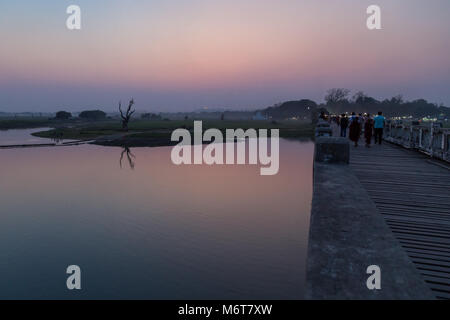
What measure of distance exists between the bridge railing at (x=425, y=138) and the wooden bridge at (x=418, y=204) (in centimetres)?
46

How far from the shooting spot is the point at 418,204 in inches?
→ 265

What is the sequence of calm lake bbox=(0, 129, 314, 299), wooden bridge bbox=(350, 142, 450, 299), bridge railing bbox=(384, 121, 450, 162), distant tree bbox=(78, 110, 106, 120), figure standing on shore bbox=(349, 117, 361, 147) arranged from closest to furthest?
wooden bridge bbox=(350, 142, 450, 299) < calm lake bbox=(0, 129, 314, 299) < bridge railing bbox=(384, 121, 450, 162) < figure standing on shore bbox=(349, 117, 361, 147) < distant tree bbox=(78, 110, 106, 120)

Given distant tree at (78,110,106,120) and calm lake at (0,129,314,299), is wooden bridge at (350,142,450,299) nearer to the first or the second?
calm lake at (0,129,314,299)

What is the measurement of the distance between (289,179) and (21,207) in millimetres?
17681

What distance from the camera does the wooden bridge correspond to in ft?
14.0

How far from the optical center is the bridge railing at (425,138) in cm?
1163

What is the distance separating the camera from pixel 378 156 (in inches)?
540

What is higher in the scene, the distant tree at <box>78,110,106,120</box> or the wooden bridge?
the distant tree at <box>78,110,106,120</box>

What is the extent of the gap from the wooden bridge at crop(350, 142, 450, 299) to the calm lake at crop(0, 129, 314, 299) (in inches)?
144

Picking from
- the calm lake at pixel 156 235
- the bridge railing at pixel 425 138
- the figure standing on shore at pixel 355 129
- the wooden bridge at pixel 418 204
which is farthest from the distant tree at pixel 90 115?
the wooden bridge at pixel 418 204

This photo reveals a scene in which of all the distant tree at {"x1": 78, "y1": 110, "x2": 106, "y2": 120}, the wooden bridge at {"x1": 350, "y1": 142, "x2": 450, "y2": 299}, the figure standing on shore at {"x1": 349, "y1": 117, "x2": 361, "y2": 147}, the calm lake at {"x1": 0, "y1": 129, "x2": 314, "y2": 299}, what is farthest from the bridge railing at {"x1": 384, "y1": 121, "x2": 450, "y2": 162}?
the distant tree at {"x1": 78, "y1": 110, "x2": 106, "y2": 120}

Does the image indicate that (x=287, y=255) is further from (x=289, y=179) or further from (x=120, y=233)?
(x=289, y=179)
